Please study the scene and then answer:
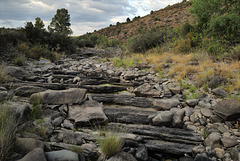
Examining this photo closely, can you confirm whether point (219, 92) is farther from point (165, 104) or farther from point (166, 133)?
point (166, 133)

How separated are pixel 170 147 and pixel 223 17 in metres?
7.69

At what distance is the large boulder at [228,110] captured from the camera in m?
3.39

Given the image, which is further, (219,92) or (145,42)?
(145,42)

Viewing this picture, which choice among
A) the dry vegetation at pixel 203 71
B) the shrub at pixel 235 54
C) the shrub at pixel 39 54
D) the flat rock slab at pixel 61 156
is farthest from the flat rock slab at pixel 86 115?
the shrub at pixel 39 54

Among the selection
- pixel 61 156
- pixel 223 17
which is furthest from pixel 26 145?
pixel 223 17

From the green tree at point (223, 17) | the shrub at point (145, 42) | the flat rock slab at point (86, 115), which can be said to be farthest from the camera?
the shrub at point (145, 42)

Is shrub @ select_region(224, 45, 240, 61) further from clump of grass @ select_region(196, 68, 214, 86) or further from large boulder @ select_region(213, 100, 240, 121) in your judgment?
large boulder @ select_region(213, 100, 240, 121)

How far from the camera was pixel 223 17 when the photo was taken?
A: 7.89m

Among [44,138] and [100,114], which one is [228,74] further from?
[44,138]

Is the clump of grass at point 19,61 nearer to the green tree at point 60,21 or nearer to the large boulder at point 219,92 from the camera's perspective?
the large boulder at point 219,92

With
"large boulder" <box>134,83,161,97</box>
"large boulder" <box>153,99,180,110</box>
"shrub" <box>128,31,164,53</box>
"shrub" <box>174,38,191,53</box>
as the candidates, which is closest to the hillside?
"shrub" <box>128,31,164,53</box>

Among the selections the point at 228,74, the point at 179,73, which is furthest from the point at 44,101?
the point at 228,74

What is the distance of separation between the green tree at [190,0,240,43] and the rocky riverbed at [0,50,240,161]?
16.2 feet

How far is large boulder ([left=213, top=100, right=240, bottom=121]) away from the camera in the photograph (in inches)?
133
